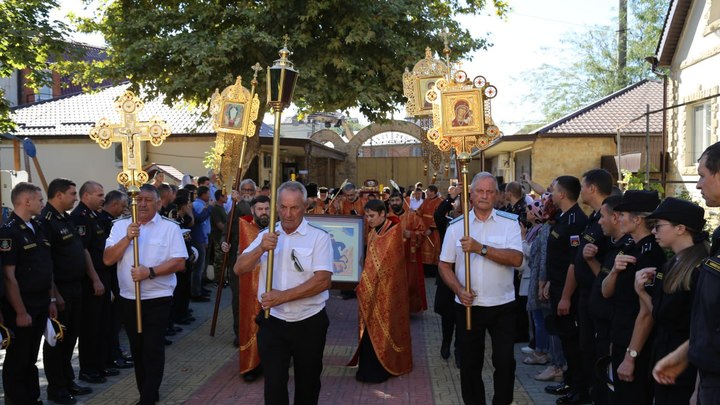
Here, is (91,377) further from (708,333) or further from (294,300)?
(708,333)

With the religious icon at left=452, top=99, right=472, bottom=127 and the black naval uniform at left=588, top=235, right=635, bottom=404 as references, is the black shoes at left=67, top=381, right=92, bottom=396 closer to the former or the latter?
the religious icon at left=452, top=99, right=472, bottom=127

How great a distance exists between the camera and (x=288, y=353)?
4770 mm

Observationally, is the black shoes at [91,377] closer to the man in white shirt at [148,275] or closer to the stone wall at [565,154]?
the man in white shirt at [148,275]

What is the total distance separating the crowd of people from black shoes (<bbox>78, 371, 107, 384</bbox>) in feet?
0.07

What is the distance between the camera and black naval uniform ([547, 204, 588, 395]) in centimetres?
616

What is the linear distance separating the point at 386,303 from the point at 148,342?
2540 mm

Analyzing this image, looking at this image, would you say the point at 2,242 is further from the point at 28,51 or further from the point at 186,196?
the point at 28,51

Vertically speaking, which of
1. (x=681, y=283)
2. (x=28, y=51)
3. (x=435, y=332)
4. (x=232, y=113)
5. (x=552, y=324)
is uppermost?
(x=28, y=51)

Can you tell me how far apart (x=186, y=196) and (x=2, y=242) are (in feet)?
16.2

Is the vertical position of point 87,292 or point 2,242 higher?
point 2,242

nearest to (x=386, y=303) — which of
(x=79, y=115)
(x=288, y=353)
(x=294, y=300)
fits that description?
(x=288, y=353)

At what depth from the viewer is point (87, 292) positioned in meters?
7.04

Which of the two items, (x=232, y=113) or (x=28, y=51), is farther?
(x=28, y=51)

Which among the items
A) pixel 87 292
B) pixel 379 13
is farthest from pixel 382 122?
pixel 87 292
